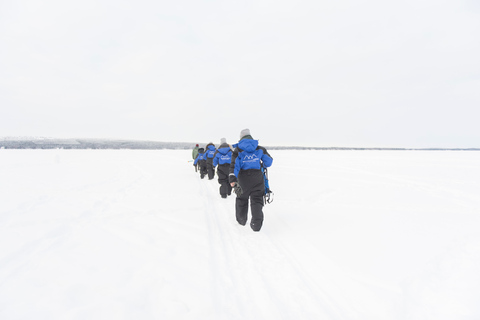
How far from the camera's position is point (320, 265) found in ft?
9.91

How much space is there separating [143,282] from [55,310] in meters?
0.75

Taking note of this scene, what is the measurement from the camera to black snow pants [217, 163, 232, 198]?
714cm

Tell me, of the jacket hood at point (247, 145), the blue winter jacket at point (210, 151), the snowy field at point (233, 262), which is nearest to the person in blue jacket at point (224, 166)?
the snowy field at point (233, 262)

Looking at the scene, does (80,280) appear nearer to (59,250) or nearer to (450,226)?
(59,250)

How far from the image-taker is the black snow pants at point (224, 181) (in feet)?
23.4

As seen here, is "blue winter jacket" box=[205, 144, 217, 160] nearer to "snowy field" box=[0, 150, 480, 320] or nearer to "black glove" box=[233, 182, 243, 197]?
"snowy field" box=[0, 150, 480, 320]

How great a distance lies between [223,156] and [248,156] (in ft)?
12.3

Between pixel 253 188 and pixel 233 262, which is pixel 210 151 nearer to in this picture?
pixel 253 188

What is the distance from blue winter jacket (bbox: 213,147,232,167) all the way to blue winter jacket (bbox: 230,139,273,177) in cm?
348

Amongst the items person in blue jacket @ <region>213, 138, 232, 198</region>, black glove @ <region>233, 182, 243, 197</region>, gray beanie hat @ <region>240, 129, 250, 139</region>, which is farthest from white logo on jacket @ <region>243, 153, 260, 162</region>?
person in blue jacket @ <region>213, 138, 232, 198</region>

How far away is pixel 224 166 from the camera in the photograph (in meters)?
7.75

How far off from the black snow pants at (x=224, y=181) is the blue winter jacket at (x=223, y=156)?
0.16 metres

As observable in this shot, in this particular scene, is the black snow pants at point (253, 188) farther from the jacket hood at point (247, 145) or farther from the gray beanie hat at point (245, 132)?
the gray beanie hat at point (245, 132)

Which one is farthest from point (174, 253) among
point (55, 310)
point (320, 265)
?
point (320, 265)
